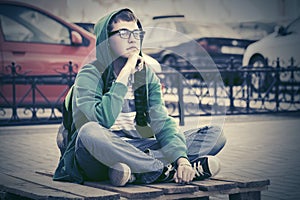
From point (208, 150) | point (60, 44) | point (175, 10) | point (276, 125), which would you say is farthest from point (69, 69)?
point (175, 10)

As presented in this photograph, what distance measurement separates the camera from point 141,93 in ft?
18.3

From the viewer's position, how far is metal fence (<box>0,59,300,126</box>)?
42.0ft

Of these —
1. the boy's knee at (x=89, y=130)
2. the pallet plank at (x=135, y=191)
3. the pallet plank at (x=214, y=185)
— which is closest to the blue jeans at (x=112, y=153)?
the boy's knee at (x=89, y=130)

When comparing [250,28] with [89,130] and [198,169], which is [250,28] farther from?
[89,130]

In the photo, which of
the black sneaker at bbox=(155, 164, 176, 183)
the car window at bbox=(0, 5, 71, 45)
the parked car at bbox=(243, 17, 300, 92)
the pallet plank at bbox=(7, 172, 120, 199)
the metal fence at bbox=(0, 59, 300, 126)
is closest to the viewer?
the pallet plank at bbox=(7, 172, 120, 199)

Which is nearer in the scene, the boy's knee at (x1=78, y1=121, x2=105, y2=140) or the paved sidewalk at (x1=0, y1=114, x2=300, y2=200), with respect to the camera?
the boy's knee at (x1=78, y1=121, x2=105, y2=140)

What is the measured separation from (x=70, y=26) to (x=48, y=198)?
9616mm

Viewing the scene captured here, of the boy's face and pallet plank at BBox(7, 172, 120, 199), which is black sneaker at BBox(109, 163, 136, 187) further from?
the boy's face

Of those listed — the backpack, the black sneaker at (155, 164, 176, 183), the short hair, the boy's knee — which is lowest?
the black sneaker at (155, 164, 176, 183)

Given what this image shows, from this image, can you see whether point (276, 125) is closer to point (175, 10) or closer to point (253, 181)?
point (253, 181)

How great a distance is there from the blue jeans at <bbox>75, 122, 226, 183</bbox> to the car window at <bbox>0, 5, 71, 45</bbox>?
863cm

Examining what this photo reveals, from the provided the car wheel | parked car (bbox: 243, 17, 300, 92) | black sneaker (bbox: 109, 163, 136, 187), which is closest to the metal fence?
the car wheel

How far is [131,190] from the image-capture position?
510 cm

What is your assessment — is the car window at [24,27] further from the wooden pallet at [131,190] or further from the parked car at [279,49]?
the wooden pallet at [131,190]
